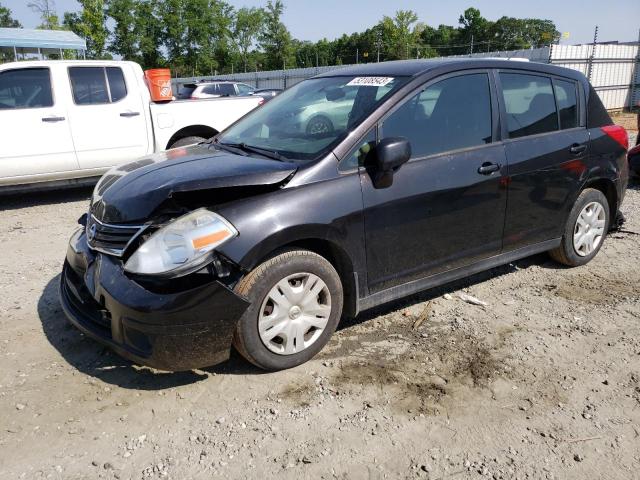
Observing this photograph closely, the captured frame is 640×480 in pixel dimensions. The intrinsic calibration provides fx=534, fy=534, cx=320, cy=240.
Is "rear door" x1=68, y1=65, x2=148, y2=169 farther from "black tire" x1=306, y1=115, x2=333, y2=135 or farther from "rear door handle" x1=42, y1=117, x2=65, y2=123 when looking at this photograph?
"black tire" x1=306, y1=115, x2=333, y2=135

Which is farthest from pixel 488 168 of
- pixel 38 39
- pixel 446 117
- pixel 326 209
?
pixel 38 39

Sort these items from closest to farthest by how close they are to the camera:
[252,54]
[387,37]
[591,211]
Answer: [591,211], [387,37], [252,54]

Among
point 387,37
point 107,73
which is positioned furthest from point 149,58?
point 107,73

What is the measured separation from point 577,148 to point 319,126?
89.0 inches

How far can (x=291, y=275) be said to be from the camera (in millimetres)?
2988

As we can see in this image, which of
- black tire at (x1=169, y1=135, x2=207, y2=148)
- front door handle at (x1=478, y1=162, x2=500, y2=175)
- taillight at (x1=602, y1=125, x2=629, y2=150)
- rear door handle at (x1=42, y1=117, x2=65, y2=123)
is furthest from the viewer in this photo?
black tire at (x1=169, y1=135, x2=207, y2=148)

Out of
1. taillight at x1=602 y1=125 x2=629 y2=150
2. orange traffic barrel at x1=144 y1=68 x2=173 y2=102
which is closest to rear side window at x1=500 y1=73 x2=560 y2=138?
taillight at x1=602 y1=125 x2=629 y2=150

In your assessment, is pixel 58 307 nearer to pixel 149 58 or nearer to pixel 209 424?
pixel 209 424

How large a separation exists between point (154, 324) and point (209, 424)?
0.58 metres

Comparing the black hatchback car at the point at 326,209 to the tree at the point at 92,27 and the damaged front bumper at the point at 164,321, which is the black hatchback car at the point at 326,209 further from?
the tree at the point at 92,27

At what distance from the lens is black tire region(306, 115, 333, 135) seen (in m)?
3.44

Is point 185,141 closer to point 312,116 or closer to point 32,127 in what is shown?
point 32,127

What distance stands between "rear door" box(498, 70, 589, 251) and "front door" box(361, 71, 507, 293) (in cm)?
16

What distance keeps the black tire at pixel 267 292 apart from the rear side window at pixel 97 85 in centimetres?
549
